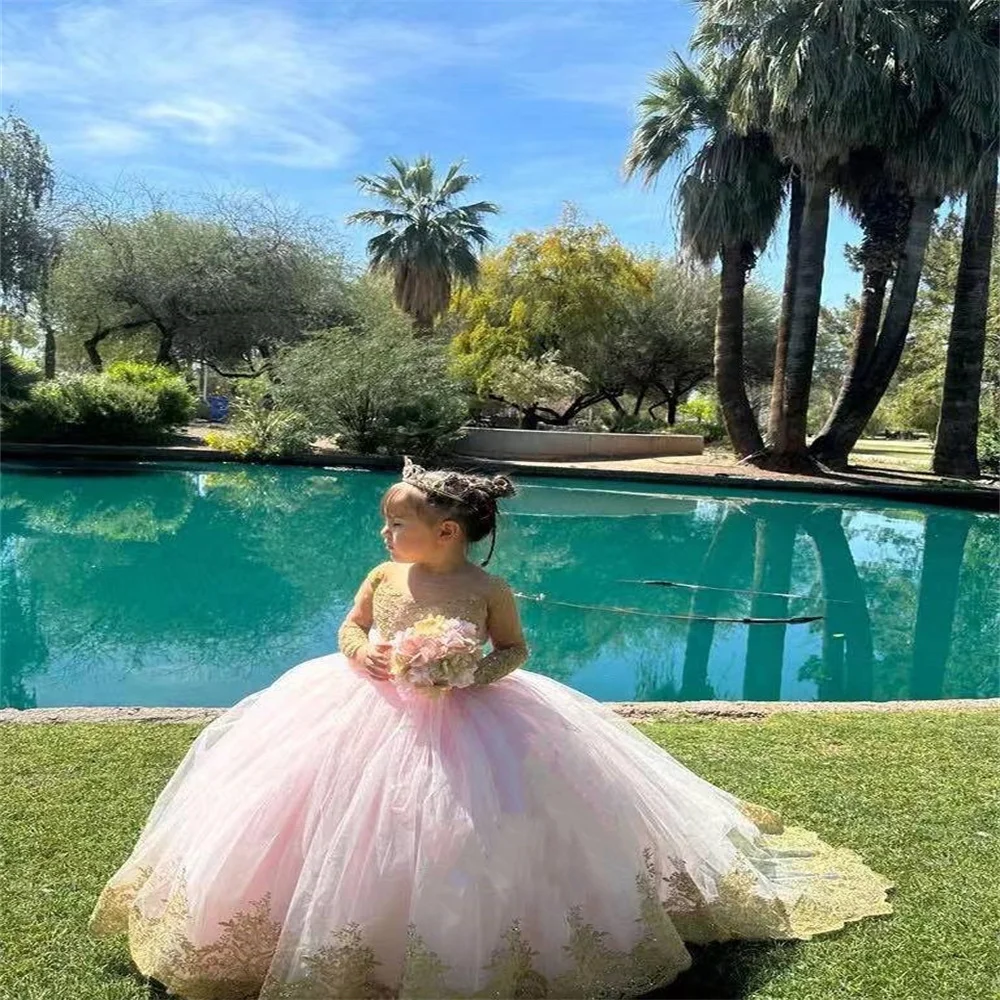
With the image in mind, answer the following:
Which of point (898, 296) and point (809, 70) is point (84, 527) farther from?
point (898, 296)

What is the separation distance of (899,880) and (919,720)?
208 centimetres

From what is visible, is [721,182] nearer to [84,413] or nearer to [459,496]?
[84,413]

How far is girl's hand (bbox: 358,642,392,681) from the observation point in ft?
8.13

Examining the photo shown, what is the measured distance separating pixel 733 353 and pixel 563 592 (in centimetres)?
1346

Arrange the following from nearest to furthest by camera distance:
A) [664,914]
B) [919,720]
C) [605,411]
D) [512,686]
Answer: [664,914] < [512,686] < [919,720] < [605,411]

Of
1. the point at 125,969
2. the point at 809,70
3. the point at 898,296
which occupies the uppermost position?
the point at 809,70

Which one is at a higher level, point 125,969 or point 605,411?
point 605,411

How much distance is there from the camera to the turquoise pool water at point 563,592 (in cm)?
717

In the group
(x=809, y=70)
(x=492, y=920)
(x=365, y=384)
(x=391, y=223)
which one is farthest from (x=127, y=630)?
(x=391, y=223)

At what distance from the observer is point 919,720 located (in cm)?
482

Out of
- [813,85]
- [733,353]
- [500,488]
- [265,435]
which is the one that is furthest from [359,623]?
[733,353]

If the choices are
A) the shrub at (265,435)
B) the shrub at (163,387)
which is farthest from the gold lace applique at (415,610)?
the shrub at (163,387)

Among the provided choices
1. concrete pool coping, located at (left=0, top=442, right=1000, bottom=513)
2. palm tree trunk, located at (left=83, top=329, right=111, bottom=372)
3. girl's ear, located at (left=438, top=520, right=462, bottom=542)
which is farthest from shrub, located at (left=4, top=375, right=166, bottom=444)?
girl's ear, located at (left=438, top=520, right=462, bottom=542)

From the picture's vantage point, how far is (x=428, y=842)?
219 cm
